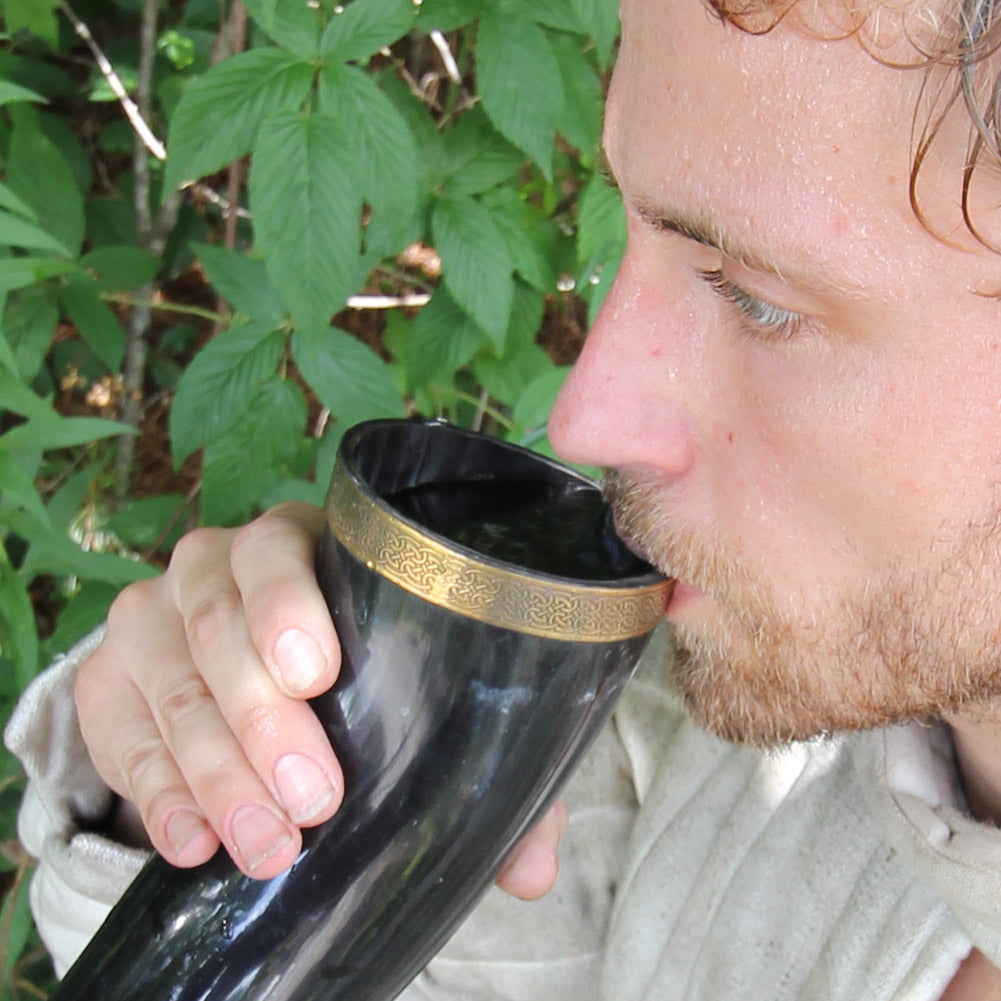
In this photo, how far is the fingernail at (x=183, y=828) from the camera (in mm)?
882

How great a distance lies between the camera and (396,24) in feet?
4.04

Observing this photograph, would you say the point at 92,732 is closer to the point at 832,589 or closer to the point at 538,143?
the point at 832,589

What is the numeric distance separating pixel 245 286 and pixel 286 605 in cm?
72

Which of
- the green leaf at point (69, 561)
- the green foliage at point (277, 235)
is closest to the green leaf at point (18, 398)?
the green foliage at point (277, 235)

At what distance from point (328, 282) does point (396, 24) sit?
0.27 meters

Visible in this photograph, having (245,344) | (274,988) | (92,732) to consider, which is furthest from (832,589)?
(245,344)

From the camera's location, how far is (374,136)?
4.19 feet

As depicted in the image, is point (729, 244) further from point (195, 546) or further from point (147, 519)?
point (147, 519)

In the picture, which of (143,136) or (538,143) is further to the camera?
(143,136)

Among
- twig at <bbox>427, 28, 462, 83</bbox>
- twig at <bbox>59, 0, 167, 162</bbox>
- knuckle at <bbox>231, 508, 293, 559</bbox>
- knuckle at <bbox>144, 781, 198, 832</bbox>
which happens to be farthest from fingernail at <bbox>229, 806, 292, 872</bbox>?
twig at <bbox>59, 0, 167, 162</bbox>

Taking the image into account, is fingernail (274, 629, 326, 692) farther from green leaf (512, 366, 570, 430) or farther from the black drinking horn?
green leaf (512, 366, 570, 430)

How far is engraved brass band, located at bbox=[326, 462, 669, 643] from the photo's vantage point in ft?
2.44

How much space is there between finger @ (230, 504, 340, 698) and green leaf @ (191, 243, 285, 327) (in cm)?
52

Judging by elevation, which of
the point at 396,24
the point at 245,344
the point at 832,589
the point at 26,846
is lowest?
the point at 26,846
